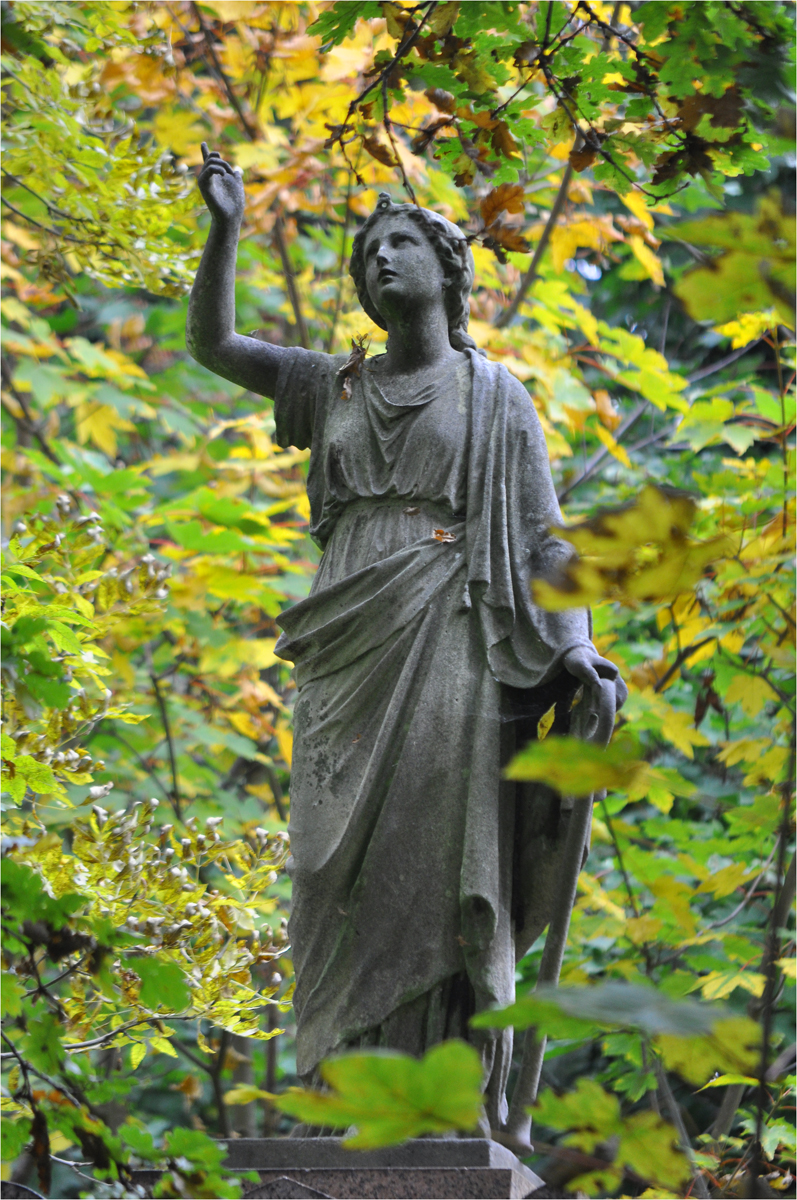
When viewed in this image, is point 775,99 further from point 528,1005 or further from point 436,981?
point 436,981

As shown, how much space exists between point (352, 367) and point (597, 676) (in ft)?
4.40

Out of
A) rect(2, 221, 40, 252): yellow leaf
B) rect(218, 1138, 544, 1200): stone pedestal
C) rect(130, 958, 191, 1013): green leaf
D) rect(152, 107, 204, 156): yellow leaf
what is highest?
rect(152, 107, 204, 156): yellow leaf

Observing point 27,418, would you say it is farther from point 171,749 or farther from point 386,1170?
point 386,1170

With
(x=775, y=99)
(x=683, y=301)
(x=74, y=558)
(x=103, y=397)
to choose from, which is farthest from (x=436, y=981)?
(x=103, y=397)

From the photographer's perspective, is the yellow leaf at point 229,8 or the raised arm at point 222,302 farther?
the yellow leaf at point 229,8

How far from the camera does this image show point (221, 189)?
414 centimetres

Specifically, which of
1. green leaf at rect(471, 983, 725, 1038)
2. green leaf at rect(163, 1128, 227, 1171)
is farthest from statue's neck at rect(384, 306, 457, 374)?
green leaf at rect(471, 983, 725, 1038)

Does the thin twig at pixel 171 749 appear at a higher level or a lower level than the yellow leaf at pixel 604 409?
lower

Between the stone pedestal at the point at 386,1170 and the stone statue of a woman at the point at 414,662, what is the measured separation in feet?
1.08

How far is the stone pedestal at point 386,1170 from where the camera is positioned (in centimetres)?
323

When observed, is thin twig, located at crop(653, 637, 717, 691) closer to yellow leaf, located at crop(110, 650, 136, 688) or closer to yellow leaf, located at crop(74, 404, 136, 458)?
yellow leaf, located at crop(110, 650, 136, 688)

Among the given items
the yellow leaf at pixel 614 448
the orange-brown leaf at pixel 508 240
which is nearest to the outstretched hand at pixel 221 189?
the orange-brown leaf at pixel 508 240

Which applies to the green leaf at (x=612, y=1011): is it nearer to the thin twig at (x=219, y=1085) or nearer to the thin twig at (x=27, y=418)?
the thin twig at (x=219, y=1085)

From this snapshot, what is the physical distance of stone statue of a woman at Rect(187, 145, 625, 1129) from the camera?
3650 mm
